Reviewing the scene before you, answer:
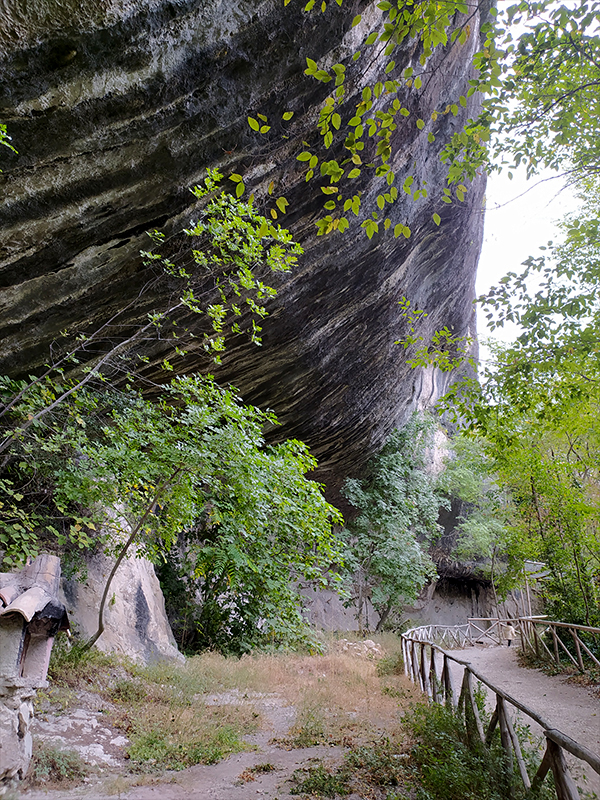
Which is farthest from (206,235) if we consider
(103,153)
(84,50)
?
(84,50)

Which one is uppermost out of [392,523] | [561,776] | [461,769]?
[392,523]

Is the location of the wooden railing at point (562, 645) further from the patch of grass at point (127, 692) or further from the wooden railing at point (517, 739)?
the patch of grass at point (127, 692)

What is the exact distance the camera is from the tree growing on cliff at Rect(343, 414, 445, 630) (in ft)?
50.4

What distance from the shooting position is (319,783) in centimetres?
388

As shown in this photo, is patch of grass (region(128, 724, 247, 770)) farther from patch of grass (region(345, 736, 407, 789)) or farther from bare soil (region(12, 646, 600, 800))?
patch of grass (region(345, 736, 407, 789))

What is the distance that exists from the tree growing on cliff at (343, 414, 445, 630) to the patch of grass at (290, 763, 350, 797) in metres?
10.6

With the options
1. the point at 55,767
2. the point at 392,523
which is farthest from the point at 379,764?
the point at 392,523

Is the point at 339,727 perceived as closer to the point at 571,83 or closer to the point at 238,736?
the point at 238,736

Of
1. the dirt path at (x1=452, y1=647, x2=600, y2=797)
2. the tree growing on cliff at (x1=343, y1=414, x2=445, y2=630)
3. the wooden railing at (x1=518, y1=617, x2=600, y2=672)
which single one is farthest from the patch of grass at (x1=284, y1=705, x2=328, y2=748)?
the tree growing on cliff at (x1=343, y1=414, x2=445, y2=630)

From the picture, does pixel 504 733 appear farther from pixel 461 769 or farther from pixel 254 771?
pixel 254 771

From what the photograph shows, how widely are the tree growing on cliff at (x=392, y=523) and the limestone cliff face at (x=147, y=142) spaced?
842 centimetres

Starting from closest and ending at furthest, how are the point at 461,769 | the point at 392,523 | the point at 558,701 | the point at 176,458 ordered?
the point at 461,769, the point at 176,458, the point at 558,701, the point at 392,523

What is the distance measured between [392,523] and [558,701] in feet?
28.5

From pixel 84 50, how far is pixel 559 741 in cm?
696
